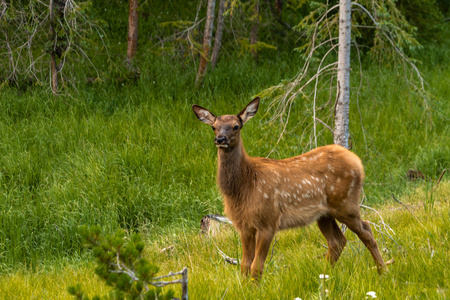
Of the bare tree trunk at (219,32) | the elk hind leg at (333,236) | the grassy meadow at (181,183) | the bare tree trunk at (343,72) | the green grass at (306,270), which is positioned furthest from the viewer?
the bare tree trunk at (219,32)

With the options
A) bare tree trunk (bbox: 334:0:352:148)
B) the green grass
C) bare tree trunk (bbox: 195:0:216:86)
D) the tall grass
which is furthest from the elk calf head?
bare tree trunk (bbox: 195:0:216:86)

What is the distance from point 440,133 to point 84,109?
7771 millimetres

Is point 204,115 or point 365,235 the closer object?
point 365,235

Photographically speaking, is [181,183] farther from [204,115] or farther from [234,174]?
[234,174]

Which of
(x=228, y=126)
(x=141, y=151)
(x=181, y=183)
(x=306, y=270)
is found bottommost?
(x=181, y=183)

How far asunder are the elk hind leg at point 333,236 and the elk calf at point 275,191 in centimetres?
1

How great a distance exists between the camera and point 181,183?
8.58 m

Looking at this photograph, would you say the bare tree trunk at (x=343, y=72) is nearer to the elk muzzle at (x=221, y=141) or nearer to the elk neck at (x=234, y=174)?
the elk neck at (x=234, y=174)

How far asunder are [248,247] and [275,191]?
1.96 feet

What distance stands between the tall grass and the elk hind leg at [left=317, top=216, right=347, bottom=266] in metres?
1.78

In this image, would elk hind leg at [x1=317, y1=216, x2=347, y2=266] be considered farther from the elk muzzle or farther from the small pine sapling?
the small pine sapling

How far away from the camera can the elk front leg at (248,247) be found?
189 inches

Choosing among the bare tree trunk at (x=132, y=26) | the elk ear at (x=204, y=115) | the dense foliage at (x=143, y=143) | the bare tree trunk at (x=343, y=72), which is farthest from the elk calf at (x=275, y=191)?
the bare tree trunk at (x=132, y=26)

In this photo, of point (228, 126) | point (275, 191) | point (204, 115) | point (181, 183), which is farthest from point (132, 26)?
point (275, 191)
